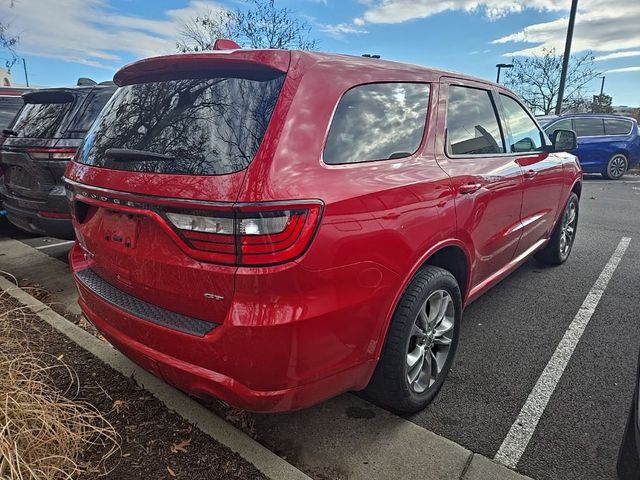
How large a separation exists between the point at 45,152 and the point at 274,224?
3.57 meters

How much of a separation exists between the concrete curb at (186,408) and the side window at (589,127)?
13.4 meters

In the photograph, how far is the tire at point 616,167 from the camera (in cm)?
1278

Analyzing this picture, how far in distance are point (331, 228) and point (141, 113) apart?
1135mm

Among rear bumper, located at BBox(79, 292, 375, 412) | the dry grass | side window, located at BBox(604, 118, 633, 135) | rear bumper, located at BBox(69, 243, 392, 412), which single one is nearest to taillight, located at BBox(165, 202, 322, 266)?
rear bumper, located at BBox(69, 243, 392, 412)

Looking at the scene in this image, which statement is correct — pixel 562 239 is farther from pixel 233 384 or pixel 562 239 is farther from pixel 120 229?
pixel 120 229

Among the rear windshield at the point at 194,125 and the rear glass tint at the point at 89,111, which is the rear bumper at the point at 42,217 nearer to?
the rear glass tint at the point at 89,111

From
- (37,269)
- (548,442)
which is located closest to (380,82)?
(548,442)

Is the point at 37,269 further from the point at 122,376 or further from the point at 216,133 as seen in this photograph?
the point at 216,133

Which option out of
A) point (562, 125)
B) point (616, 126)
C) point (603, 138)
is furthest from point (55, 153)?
point (616, 126)

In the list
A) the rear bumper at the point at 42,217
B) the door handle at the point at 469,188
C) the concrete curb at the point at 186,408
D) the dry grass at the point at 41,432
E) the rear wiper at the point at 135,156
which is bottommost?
the concrete curb at the point at 186,408

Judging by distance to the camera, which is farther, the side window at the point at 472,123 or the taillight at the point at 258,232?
the side window at the point at 472,123

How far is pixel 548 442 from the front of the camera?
2.24 m

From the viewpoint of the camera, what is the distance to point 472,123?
294 centimetres

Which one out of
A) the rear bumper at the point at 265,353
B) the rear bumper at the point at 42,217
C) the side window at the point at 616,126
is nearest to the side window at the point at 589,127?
the side window at the point at 616,126
